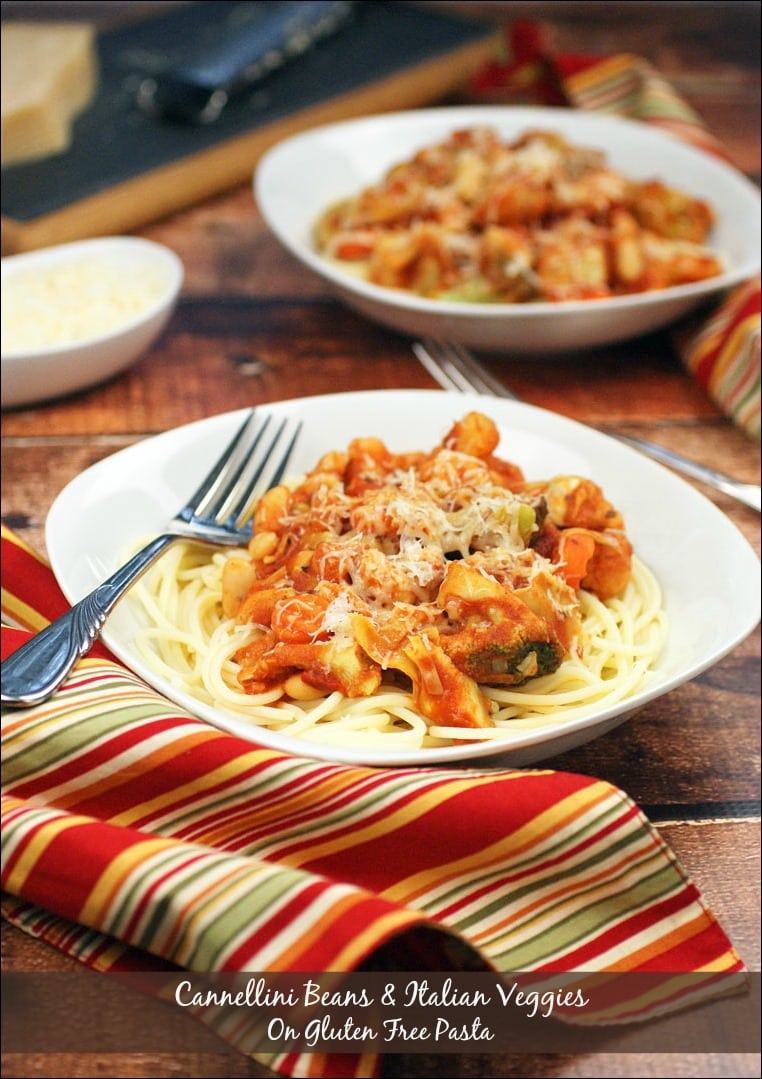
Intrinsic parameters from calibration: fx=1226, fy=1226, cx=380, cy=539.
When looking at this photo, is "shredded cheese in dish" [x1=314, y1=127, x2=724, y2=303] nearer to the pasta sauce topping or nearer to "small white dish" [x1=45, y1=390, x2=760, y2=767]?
"small white dish" [x1=45, y1=390, x2=760, y2=767]

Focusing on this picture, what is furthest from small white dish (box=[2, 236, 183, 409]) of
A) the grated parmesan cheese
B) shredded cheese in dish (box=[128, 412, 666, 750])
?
shredded cheese in dish (box=[128, 412, 666, 750])

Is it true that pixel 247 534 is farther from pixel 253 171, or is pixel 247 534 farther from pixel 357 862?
pixel 253 171

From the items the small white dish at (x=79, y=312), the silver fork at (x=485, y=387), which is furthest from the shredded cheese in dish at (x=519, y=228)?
the small white dish at (x=79, y=312)

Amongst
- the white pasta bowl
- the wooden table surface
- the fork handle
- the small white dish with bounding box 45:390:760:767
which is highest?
the fork handle

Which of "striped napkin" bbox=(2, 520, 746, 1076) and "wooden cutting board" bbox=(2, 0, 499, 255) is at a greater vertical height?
"striped napkin" bbox=(2, 520, 746, 1076)

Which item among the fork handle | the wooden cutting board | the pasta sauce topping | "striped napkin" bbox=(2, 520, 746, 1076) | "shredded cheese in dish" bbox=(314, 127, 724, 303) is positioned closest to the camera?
"striped napkin" bbox=(2, 520, 746, 1076)

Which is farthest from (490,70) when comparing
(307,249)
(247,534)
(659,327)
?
(247,534)
